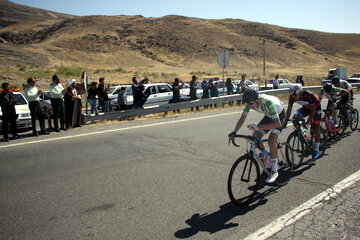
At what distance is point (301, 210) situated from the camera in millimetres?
4059

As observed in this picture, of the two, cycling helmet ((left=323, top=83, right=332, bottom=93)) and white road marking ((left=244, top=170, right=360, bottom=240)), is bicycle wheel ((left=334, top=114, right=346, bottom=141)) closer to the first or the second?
cycling helmet ((left=323, top=83, right=332, bottom=93))

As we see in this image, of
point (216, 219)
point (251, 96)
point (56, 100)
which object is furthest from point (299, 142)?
point (56, 100)

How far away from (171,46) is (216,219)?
8144cm

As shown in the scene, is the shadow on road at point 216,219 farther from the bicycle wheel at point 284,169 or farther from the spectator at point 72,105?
the spectator at point 72,105

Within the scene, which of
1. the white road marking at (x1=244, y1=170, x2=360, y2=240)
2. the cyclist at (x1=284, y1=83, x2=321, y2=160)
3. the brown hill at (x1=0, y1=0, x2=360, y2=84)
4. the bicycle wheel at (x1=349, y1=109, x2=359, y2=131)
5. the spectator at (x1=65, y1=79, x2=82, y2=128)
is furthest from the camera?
the brown hill at (x1=0, y1=0, x2=360, y2=84)

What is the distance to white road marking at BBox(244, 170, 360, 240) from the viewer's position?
3.51 m

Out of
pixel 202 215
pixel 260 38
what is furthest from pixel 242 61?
pixel 202 215

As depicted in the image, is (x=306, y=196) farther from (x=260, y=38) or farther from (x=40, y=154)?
(x=260, y=38)

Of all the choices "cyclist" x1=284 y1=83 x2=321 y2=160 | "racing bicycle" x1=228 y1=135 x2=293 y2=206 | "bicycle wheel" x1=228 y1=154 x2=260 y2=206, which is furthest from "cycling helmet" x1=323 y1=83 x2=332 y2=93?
"bicycle wheel" x1=228 y1=154 x2=260 y2=206

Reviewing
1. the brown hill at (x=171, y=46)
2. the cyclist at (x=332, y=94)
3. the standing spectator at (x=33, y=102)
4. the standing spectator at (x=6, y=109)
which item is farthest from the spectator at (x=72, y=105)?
the brown hill at (x=171, y=46)

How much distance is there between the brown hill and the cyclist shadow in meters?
52.6

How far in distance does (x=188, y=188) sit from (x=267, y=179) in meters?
1.28

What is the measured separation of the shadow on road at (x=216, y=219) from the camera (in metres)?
3.59

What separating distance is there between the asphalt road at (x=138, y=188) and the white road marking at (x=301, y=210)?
0.10 m
